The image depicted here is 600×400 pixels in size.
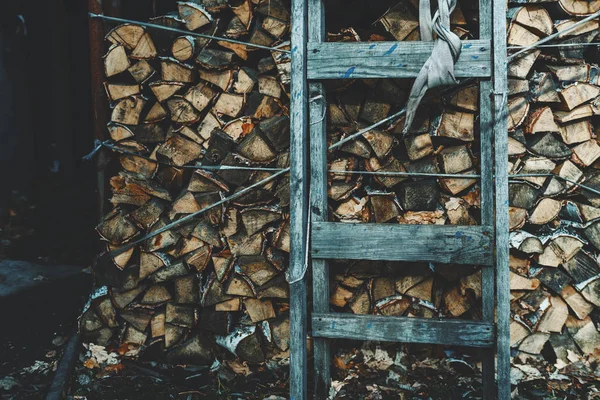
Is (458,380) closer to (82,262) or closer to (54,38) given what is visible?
(82,262)

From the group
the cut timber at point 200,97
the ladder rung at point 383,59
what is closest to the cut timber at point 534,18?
the ladder rung at point 383,59

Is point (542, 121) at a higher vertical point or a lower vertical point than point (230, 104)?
lower

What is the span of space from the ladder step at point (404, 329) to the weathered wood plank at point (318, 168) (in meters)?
0.09

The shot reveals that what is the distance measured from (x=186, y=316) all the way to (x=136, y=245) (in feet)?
1.65

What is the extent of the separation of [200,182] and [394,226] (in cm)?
109

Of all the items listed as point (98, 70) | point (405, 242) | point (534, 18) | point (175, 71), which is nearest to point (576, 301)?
point (405, 242)

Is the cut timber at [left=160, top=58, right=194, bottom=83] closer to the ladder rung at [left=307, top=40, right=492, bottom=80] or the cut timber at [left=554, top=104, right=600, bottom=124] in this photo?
the ladder rung at [left=307, top=40, right=492, bottom=80]

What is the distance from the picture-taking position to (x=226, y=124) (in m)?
2.83

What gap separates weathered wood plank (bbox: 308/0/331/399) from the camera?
2.48 metres

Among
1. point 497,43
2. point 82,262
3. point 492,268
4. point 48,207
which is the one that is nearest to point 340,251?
point 492,268

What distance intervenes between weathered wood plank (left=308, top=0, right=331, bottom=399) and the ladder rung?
8 cm

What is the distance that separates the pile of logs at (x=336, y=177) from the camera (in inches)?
106

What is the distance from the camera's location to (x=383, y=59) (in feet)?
7.84

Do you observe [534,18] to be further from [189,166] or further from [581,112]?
[189,166]
